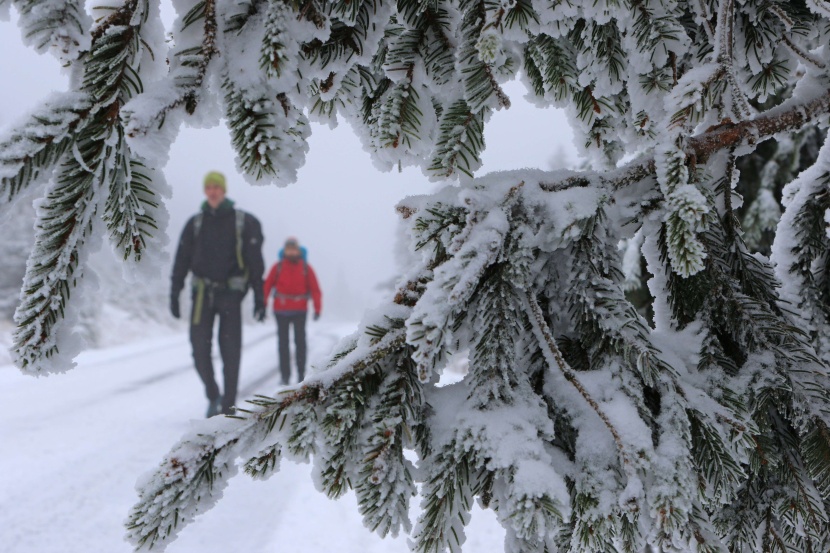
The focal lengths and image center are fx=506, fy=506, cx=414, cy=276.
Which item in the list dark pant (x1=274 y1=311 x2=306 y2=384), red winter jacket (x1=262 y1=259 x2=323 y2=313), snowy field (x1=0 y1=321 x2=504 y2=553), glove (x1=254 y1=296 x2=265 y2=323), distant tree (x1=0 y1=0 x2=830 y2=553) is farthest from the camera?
red winter jacket (x1=262 y1=259 x2=323 y2=313)

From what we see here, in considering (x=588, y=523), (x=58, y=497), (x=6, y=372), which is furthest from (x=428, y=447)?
(x=6, y=372)

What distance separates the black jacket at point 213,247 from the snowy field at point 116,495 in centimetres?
158

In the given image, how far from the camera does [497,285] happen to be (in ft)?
3.49

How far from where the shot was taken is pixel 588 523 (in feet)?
3.09

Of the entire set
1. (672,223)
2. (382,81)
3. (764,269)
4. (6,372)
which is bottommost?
(6,372)

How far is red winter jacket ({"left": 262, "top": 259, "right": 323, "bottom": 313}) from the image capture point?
8.30m

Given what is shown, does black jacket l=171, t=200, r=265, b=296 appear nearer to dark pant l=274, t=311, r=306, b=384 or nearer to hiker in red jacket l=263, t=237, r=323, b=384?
hiker in red jacket l=263, t=237, r=323, b=384

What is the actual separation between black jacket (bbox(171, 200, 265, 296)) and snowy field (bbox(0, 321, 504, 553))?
1581 mm

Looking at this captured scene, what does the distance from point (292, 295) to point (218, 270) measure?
2952 mm

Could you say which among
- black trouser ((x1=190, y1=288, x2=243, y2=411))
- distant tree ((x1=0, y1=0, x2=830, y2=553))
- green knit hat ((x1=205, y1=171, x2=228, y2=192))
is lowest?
black trouser ((x1=190, y1=288, x2=243, y2=411))

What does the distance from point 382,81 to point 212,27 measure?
0.75 meters

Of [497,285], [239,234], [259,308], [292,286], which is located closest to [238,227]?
[239,234]

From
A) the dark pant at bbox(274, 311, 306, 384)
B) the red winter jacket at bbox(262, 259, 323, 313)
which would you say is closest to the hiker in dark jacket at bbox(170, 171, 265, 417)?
the dark pant at bbox(274, 311, 306, 384)

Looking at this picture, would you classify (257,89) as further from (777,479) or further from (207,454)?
(777,479)
